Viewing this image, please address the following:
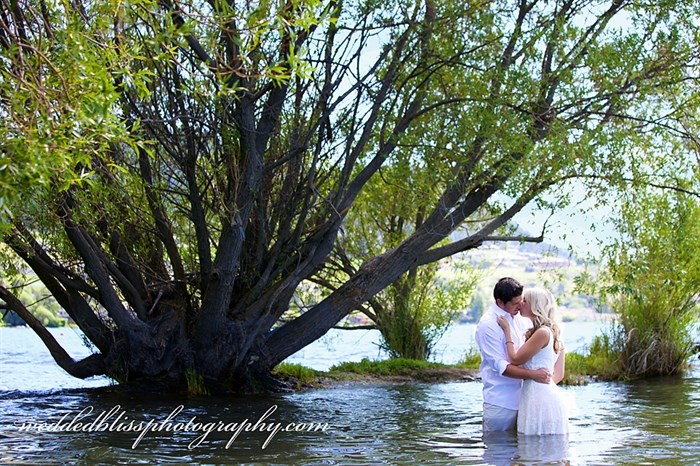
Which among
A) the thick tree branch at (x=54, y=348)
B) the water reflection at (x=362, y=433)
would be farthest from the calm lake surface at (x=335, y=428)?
the thick tree branch at (x=54, y=348)

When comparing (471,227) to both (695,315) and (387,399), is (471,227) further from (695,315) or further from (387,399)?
(387,399)

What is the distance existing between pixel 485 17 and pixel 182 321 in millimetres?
7755

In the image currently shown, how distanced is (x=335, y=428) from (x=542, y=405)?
3.51m

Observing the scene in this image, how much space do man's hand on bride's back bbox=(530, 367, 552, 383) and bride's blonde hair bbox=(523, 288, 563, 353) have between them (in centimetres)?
40

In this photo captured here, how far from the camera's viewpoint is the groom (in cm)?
984

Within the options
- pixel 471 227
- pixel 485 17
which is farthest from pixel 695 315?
pixel 485 17

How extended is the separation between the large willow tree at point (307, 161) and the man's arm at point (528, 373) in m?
5.07

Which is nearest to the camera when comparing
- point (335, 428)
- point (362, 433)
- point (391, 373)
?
point (362, 433)

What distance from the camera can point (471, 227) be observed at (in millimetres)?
22359

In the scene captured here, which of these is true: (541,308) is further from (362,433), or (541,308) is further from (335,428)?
(335,428)

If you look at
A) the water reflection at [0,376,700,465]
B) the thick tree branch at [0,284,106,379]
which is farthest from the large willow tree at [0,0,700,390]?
the water reflection at [0,376,700,465]

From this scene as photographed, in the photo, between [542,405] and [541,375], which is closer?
[541,375]

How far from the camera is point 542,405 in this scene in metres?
9.85

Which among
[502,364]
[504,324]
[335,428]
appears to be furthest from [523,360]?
[335,428]
